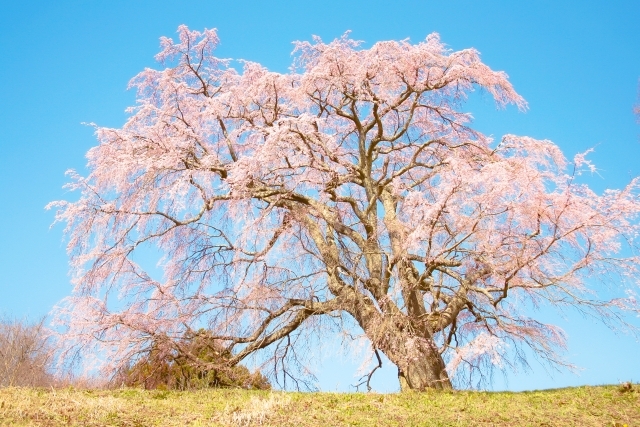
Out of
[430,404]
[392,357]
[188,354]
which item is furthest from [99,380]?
[430,404]

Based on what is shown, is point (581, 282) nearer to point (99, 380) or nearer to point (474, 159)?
point (474, 159)

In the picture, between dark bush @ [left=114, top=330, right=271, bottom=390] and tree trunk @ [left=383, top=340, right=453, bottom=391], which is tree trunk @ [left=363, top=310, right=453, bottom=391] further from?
dark bush @ [left=114, top=330, right=271, bottom=390]

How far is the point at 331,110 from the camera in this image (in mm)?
13773

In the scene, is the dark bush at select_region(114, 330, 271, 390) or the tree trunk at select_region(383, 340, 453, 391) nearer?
the tree trunk at select_region(383, 340, 453, 391)

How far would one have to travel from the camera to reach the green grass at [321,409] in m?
7.89

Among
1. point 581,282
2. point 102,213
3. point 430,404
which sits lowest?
point 430,404

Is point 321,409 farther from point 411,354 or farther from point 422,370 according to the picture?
A: point 422,370

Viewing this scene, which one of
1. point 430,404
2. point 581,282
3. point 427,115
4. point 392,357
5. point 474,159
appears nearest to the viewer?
point 430,404

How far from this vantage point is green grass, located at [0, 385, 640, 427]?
7887mm

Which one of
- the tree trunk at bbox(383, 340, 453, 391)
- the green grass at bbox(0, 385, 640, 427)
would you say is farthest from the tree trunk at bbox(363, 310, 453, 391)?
the green grass at bbox(0, 385, 640, 427)

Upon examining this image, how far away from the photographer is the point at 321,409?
8.59 meters

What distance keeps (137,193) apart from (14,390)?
13.5 feet

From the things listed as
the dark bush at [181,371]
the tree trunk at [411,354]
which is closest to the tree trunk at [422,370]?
the tree trunk at [411,354]

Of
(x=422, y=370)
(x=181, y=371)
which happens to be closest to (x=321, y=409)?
(x=422, y=370)
